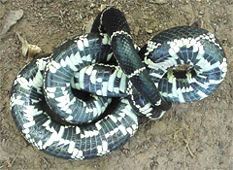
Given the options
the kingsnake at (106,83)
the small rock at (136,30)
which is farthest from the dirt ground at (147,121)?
the kingsnake at (106,83)

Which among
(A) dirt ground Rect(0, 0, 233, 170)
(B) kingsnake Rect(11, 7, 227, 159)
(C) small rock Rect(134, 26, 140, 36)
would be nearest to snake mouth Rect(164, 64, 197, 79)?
(B) kingsnake Rect(11, 7, 227, 159)

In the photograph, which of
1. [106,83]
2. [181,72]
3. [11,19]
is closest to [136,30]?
[181,72]

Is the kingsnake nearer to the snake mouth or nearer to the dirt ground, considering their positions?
the snake mouth

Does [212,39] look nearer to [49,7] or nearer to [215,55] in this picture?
[215,55]

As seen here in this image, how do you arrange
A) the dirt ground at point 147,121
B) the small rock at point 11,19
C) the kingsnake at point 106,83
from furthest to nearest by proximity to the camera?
1. the small rock at point 11,19
2. the dirt ground at point 147,121
3. the kingsnake at point 106,83

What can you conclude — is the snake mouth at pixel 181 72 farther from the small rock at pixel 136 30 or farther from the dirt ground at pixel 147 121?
the small rock at pixel 136 30

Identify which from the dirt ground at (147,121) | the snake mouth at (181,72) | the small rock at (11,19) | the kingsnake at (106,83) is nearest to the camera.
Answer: the kingsnake at (106,83)

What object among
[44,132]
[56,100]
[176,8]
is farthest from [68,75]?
[176,8]
